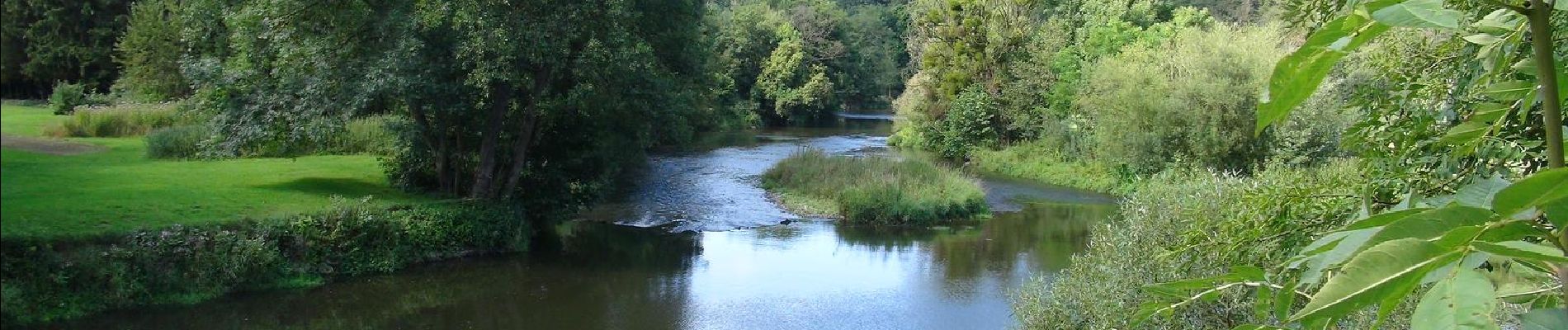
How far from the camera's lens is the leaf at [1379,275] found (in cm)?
108

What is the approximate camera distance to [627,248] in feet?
70.0

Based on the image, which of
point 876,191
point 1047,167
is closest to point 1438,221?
point 876,191

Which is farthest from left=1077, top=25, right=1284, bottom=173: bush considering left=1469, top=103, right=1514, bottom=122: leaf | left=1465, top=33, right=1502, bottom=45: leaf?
left=1465, top=33, right=1502, bottom=45: leaf

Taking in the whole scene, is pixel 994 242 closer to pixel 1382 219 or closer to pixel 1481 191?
pixel 1481 191

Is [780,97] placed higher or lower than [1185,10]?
lower

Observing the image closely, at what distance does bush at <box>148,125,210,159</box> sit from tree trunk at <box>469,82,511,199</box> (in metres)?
4.74

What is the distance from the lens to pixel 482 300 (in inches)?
647

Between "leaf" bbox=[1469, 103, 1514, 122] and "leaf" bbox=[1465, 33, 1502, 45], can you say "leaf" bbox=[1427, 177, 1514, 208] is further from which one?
"leaf" bbox=[1469, 103, 1514, 122]

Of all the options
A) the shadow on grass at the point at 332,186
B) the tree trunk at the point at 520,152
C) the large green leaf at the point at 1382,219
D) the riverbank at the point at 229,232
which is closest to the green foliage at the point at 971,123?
the tree trunk at the point at 520,152

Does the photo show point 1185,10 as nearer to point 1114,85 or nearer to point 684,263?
point 1114,85

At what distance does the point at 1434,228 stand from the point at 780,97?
183 ft

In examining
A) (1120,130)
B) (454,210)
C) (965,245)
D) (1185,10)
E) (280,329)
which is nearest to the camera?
(280,329)

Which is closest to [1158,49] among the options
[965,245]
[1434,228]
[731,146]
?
[965,245]

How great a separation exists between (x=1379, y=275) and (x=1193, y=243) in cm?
856
